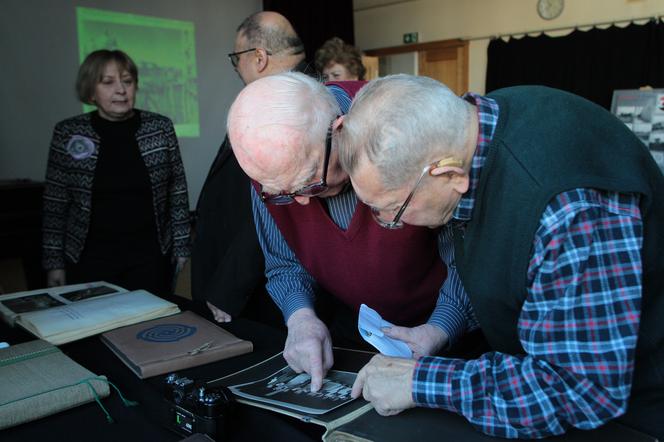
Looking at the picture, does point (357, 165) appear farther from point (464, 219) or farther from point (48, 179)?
point (48, 179)

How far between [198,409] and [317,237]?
1.87 ft

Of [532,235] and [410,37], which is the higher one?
[410,37]

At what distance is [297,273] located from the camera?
1.56 metres

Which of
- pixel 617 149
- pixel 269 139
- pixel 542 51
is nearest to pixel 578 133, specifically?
pixel 617 149

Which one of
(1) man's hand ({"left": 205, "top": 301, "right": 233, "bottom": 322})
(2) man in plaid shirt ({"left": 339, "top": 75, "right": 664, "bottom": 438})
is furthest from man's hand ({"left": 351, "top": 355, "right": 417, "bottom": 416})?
(1) man's hand ({"left": 205, "top": 301, "right": 233, "bottom": 322})

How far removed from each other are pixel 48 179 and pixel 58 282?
43 centimetres

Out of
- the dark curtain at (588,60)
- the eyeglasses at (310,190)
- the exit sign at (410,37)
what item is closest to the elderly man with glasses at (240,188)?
the eyeglasses at (310,190)

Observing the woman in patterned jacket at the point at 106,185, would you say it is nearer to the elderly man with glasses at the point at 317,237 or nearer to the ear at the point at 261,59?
the ear at the point at 261,59

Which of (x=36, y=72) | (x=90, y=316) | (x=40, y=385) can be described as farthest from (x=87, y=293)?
(x=36, y=72)

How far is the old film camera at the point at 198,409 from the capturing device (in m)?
0.96

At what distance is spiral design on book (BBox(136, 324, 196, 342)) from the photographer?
4.42 ft

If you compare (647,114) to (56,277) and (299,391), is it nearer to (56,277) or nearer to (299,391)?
(56,277)

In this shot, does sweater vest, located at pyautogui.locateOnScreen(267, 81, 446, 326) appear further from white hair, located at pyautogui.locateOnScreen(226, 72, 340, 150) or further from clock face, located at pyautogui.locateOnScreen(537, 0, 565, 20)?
clock face, located at pyautogui.locateOnScreen(537, 0, 565, 20)

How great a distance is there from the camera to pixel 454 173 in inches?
36.6
